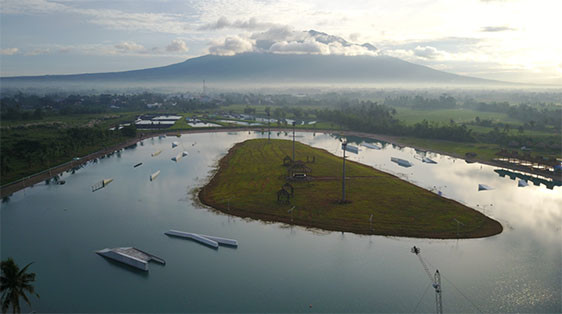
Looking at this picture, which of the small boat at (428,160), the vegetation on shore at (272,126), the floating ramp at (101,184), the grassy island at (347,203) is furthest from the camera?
the small boat at (428,160)

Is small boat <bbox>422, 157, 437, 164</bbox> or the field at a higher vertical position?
the field

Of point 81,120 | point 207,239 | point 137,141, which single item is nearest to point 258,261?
point 207,239

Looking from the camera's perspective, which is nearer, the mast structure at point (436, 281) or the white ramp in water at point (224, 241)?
the mast structure at point (436, 281)

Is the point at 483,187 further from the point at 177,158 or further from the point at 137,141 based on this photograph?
the point at 137,141

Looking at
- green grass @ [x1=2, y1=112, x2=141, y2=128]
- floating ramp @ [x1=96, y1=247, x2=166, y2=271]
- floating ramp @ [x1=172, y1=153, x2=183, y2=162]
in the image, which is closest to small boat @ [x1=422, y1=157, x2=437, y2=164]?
floating ramp @ [x1=172, y1=153, x2=183, y2=162]

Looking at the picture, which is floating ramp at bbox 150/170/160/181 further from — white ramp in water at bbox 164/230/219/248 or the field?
the field

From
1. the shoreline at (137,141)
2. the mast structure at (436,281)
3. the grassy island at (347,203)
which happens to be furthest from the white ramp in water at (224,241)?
the shoreline at (137,141)

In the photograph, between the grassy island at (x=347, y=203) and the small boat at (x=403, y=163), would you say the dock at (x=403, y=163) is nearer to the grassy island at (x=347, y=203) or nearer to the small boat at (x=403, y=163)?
the small boat at (x=403, y=163)
